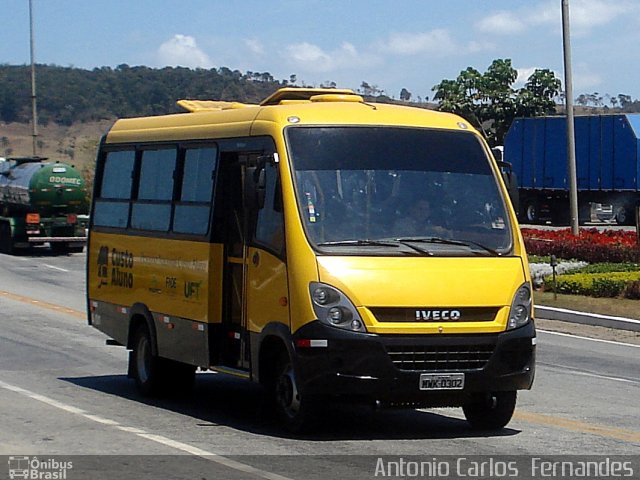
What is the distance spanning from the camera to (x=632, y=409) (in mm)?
12547

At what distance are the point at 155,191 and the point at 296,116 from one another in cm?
281

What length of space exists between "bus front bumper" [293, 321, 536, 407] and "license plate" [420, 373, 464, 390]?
12mm

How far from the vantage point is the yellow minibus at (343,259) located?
33.2 feet

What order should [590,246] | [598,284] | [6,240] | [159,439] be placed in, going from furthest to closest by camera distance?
[6,240] → [590,246] → [598,284] → [159,439]

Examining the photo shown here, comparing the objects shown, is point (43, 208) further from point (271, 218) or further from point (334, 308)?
point (334, 308)

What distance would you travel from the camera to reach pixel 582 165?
151 feet

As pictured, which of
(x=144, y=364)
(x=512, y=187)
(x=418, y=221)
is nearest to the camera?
(x=418, y=221)

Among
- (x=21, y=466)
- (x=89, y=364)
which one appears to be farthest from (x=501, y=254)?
(x=89, y=364)

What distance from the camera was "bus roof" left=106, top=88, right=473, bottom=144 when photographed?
11133 mm

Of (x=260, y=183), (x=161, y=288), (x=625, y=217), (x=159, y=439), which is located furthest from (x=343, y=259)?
(x=625, y=217)

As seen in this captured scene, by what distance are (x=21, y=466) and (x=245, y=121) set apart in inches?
151

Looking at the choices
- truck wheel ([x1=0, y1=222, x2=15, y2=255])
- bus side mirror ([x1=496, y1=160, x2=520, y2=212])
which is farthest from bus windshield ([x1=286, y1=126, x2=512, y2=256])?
truck wheel ([x1=0, y1=222, x2=15, y2=255])

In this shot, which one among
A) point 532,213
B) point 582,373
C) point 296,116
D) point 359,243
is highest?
point 296,116

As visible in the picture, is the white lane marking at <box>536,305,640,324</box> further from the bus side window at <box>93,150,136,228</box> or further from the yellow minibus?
the yellow minibus
